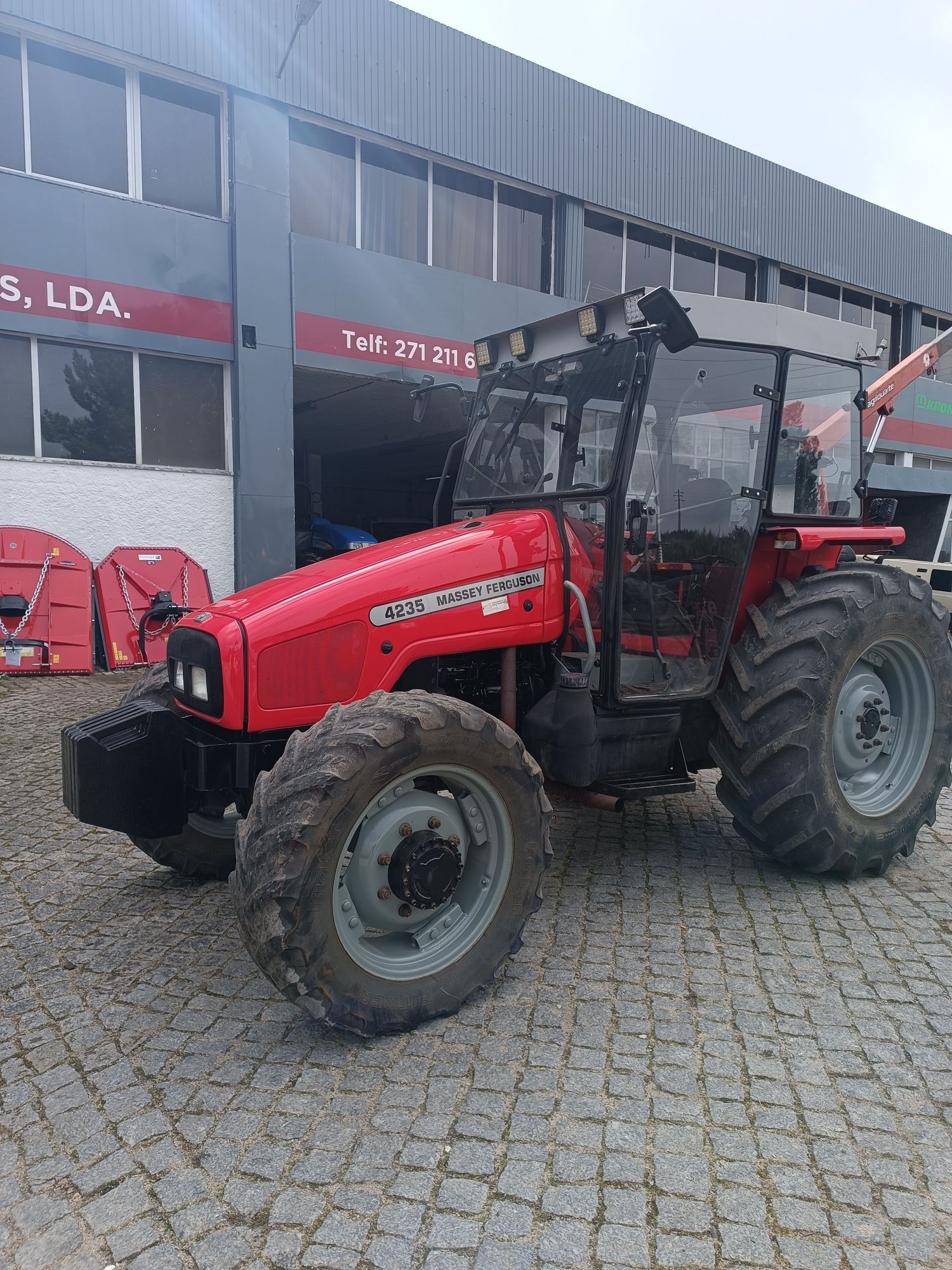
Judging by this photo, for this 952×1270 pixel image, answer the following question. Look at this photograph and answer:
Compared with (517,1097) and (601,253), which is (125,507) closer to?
(601,253)

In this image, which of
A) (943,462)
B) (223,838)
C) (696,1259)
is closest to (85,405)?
(223,838)

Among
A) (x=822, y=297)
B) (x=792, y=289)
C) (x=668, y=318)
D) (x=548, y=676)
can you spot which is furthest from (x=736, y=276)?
(x=548, y=676)

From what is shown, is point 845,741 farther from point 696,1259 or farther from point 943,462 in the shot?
point 943,462

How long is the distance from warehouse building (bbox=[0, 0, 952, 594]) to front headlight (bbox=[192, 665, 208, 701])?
7769mm

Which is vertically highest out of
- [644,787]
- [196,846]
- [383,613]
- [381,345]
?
[381,345]

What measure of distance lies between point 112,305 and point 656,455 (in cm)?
845

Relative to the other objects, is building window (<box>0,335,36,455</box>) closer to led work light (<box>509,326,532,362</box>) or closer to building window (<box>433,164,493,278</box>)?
building window (<box>433,164,493,278</box>)

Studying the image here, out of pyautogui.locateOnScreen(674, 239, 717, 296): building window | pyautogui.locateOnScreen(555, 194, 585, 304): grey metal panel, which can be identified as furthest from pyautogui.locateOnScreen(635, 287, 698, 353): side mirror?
pyautogui.locateOnScreen(674, 239, 717, 296): building window

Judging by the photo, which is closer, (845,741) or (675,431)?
(675,431)

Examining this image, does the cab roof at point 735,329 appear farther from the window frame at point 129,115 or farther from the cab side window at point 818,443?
the window frame at point 129,115

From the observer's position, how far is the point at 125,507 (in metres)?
10.4

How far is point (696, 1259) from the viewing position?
1968mm

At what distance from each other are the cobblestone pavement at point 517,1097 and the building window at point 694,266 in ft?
45.6

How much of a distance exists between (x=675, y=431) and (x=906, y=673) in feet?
5.66
